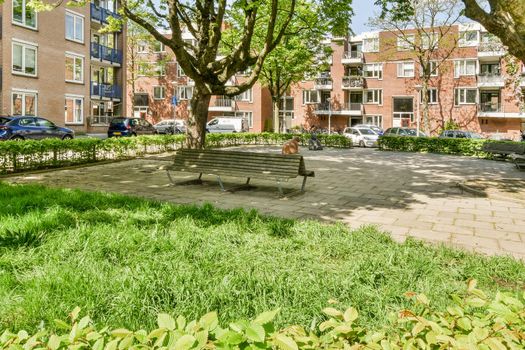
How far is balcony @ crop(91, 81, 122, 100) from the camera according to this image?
35781mm

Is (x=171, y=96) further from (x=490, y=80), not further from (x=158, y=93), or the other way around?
(x=490, y=80)

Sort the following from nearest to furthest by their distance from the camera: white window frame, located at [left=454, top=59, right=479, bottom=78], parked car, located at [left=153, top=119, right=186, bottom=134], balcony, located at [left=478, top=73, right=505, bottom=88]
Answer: parked car, located at [left=153, top=119, right=186, bottom=134]
balcony, located at [left=478, top=73, right=505, bottom=88]
white window frame, located at [left=454, top=59, right=479, bottom=78]

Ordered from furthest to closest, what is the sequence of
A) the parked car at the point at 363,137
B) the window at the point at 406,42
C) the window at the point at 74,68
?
the window at the point at 406,42
the parked car at the point at 363,137
the window at the point at 74,68

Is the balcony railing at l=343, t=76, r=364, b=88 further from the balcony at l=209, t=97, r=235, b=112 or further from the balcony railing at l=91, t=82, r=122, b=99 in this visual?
the balcony railing at l=91, t=82, r=122, b=99

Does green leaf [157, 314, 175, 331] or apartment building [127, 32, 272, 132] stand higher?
apartment building [127, 32, 272, 132]

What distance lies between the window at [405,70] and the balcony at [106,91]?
3150 centimetres

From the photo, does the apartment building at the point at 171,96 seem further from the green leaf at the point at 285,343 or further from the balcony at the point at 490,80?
the green leaf at the point at 285,343

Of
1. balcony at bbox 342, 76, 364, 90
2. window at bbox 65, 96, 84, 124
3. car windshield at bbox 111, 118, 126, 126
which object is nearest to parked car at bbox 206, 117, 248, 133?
window at bbox 65, 96, 84, 124

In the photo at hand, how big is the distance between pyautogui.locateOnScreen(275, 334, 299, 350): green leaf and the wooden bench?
7.34m

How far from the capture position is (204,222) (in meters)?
6.36

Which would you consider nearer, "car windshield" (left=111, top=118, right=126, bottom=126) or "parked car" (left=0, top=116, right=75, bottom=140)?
"parked car" (left=0, top=116, right=75, bottom=140)

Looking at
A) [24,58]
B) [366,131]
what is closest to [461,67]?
[366,131]

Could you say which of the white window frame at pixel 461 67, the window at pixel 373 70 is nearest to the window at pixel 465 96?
the white window frame at pixel 461 67

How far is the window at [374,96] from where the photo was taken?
51.1 meters
